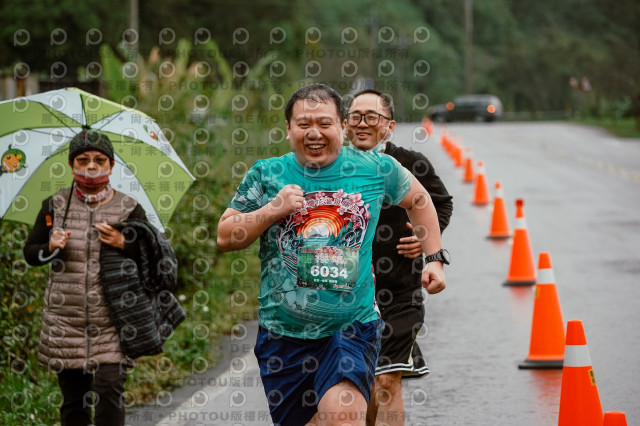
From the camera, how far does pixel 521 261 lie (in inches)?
506

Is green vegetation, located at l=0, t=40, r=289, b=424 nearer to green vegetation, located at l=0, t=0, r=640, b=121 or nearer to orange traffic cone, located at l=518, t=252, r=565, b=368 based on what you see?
green vegetation, located at l=0, t=0, r=640, b=121

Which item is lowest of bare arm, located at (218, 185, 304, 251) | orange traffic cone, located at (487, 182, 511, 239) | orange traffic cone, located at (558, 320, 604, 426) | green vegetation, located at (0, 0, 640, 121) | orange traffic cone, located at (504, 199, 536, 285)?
orange traffic cone, located at (558, 320, 604, 426)

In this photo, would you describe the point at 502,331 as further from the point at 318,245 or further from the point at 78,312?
the point at 318,245

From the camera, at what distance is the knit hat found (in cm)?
589

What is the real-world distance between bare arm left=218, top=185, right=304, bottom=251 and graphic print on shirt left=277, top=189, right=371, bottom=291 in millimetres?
131

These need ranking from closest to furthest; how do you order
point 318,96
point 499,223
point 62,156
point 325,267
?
point 325,267 < point 318,96 < point 62,156 < point 499,223

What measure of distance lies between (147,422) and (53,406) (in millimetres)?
594

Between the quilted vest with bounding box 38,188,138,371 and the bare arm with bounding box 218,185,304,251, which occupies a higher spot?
the bare arm with bounding box 218,185,304,251

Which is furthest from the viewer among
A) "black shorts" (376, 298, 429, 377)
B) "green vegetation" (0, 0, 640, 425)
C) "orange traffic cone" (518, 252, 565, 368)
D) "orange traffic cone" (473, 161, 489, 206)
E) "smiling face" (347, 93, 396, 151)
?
"orange traffic cone" (473, 161, 489, 206)

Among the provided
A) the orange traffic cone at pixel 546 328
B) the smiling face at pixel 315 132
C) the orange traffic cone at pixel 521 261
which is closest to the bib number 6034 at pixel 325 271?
the smiling face at pixel 315 132

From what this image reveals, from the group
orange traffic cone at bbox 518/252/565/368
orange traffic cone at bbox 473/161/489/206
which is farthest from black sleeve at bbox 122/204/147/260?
orange traffic cone at bbox 473/161/489/206

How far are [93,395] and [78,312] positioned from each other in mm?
432

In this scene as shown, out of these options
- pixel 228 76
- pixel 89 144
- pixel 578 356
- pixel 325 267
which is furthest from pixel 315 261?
pixel 228 76

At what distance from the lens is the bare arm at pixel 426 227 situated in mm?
5109
